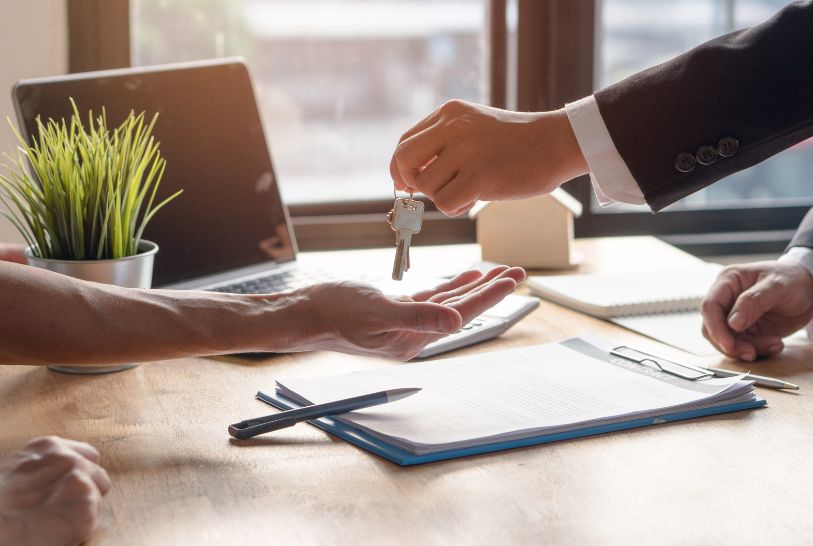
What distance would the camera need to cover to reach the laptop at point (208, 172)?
5.02ft

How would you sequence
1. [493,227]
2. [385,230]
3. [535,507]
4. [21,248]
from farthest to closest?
[385,230]
[493,227]
[21,248]
[535,507]

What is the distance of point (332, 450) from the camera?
1.01 meters

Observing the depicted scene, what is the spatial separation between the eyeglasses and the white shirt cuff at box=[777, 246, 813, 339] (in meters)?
0.34

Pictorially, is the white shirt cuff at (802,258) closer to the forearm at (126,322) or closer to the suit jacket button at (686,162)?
the suit jacket button at (686,162)

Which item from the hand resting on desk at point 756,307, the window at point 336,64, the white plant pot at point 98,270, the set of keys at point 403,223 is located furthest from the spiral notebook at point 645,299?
the window at point 336,64

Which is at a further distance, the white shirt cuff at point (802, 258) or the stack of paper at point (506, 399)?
the white shirt cuff at point (802, 258)

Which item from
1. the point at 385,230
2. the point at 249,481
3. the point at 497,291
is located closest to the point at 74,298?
the point at 249,481

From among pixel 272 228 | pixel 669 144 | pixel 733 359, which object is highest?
pixel 669 144

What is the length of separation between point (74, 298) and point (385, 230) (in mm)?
1238

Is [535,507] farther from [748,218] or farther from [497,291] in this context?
[748,218]

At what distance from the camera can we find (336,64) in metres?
2.31

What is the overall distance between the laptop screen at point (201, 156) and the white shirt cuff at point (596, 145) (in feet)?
2.05

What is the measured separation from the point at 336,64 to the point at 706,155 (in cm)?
124

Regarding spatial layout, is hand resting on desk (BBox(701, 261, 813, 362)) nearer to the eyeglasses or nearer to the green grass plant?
the eyeglasses
